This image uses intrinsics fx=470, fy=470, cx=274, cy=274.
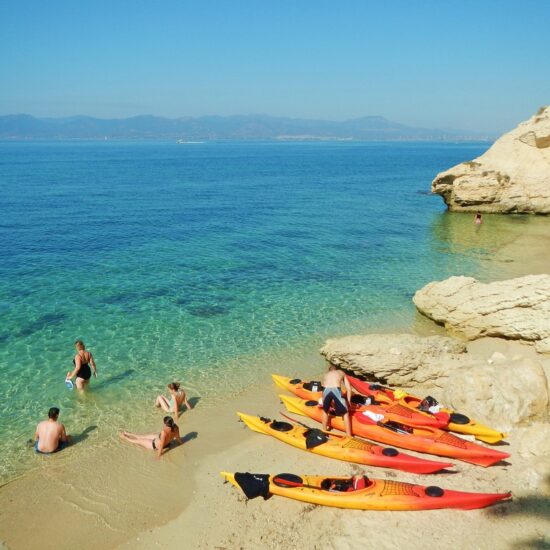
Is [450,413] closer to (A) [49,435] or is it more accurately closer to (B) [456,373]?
(B) [456,373]

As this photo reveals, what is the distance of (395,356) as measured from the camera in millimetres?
12953

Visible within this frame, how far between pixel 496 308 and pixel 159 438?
11.2 metres

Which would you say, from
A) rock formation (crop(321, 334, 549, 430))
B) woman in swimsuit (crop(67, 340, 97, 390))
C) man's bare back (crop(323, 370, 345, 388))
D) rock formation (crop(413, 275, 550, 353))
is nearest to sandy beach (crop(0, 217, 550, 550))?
rock formation (crop(321, 334, 549, 430))

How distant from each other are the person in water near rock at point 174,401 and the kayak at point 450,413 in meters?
4.42

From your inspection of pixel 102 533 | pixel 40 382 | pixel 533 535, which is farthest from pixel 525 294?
pixel 40 382

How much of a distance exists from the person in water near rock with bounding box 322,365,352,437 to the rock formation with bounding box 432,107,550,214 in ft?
110

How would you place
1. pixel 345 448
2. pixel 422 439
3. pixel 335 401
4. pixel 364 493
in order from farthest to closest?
pixel 335 401
pixel 422 439
pixel 345 448
pixel 364 493

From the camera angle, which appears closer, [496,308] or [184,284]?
[496,308]

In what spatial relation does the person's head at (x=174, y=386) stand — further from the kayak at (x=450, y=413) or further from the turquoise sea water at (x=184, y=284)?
the kayak at (x=450, y=413)

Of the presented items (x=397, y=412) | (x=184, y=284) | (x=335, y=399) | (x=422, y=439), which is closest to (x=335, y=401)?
(x=335, y=399)

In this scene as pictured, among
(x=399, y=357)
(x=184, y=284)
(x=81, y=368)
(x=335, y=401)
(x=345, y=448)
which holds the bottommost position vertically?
(x=345, y=448)

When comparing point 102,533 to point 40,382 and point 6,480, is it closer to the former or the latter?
point 6,480

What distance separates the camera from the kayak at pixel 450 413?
982cm

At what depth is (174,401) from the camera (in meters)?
11.6
